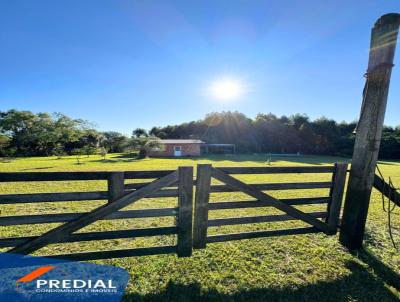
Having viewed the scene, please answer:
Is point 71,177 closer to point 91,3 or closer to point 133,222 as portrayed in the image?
point 133,222

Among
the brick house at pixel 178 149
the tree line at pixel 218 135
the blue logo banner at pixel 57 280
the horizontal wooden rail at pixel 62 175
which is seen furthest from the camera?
the tree line at pixel 218 135

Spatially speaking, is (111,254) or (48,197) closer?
(48,197)

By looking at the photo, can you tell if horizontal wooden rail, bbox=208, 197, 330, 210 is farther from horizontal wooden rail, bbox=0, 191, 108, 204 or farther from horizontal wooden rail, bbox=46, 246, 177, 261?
horizontal wooden rail, bbox=0, 191, 108, 204

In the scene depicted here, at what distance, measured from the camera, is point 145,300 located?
2.23m

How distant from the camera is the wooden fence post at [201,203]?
9.41 ft

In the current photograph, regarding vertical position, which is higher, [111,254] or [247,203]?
[247,203]

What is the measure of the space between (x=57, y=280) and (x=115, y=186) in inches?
49.9

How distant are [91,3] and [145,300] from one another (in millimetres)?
6818

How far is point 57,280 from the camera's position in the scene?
240cm

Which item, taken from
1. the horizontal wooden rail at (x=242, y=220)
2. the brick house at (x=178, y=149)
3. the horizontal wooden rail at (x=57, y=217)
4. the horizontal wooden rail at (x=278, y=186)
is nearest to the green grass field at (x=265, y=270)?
the horizontal wooden rail at (x=242, y=220)

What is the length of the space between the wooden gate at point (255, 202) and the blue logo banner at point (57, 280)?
3.97 ft

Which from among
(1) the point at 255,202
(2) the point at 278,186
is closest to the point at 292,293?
(1) the point at 255,202

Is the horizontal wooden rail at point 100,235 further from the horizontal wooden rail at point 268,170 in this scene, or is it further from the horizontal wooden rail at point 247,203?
the horizontal wooden rail at point 268,170

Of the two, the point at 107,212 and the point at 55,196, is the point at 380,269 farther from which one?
the point at 55,196
